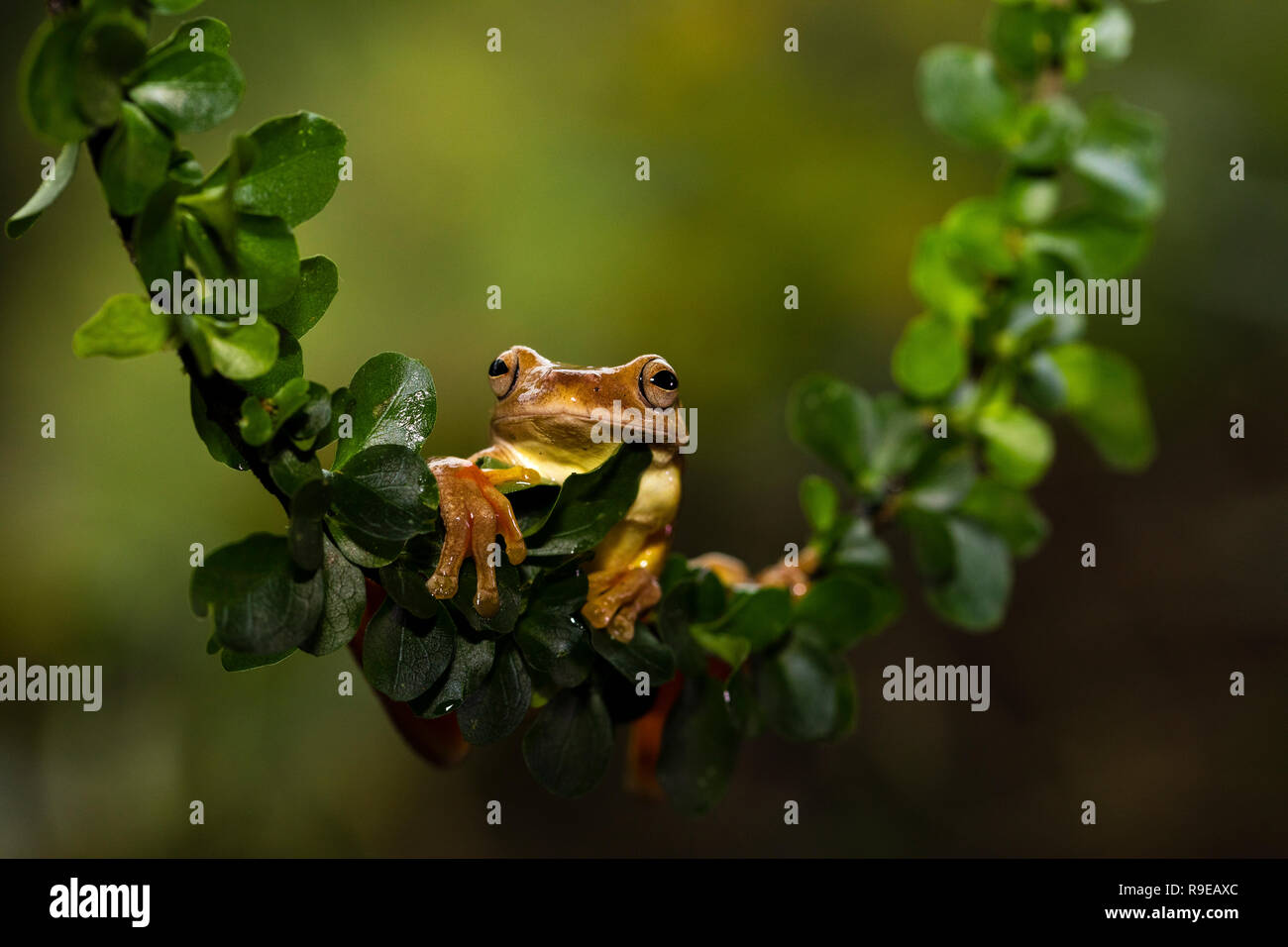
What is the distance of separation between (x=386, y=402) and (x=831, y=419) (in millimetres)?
382

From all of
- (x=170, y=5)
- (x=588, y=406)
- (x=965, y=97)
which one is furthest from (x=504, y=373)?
(x=965, y=97)

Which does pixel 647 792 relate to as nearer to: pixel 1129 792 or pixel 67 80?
pixel 67 80

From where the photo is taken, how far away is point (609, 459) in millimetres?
523

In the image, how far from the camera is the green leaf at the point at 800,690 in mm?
680

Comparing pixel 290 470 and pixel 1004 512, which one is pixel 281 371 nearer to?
pixel 290 470

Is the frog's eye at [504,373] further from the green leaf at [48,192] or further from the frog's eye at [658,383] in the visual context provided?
the green leaf at [48,192]

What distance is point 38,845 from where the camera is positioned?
1.54m

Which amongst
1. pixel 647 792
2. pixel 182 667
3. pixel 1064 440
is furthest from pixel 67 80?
pixel 1064 440

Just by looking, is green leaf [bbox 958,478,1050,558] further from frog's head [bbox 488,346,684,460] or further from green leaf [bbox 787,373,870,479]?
frog's head [bbox 488,346,684,460]

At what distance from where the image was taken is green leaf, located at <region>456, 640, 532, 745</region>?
0.53m

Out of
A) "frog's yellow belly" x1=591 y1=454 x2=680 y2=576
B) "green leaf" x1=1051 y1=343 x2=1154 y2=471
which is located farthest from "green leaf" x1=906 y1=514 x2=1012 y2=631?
"frog's yellow belly" x1=591 y1=454 x2=680 y2=576

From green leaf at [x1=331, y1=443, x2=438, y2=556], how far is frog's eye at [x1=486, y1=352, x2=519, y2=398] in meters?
0.16

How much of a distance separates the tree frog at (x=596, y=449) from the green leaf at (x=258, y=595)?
8 centimetres

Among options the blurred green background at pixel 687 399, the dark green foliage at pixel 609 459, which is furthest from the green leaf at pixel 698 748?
the blurred green background at pixel 687 399
